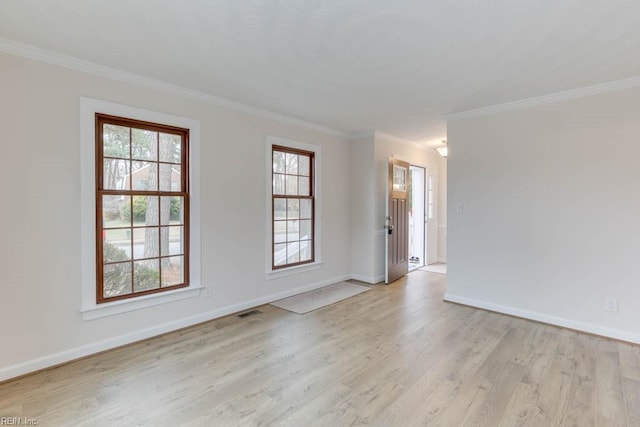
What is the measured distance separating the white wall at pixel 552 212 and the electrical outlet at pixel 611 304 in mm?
44

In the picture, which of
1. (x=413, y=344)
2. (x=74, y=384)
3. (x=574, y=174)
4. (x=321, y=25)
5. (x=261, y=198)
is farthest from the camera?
(x=261, y=198)

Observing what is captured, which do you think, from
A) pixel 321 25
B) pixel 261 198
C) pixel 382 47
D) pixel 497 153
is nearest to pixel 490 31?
pixel 382 47

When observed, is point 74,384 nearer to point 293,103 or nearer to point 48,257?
point 48,257

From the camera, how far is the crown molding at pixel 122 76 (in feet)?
7.92

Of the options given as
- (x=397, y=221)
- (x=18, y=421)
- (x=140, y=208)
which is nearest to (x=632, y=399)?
(x=397, y=221)

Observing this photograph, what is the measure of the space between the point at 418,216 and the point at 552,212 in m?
3.46

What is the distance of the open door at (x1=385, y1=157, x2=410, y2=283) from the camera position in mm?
5242

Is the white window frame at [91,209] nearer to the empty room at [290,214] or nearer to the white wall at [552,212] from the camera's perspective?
the empty room at [290,214]

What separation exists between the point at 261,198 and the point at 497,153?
2.97 m

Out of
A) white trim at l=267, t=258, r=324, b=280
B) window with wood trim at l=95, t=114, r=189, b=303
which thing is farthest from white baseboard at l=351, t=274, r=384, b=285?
window with wood trim at l=95, t=114, r=189, b=303

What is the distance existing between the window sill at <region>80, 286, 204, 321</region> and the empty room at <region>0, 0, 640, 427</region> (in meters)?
0.02

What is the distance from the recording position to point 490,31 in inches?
86.4

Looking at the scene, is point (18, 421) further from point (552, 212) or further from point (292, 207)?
point (552, 212)

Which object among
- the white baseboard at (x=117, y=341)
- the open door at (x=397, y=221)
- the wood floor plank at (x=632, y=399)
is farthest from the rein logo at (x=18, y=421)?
the open door at (x=397, y=221)
